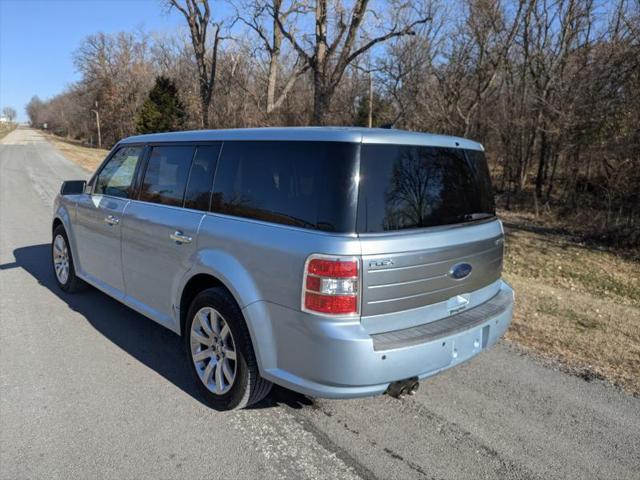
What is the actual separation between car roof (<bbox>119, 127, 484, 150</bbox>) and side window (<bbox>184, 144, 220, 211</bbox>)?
0.10m

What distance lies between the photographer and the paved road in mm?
2779

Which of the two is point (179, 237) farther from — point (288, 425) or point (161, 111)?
point (161, 111)

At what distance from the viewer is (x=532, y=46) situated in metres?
17.4

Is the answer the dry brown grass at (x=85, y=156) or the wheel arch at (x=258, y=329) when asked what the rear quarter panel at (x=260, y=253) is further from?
the dry brown grass at (x=85, y=156)

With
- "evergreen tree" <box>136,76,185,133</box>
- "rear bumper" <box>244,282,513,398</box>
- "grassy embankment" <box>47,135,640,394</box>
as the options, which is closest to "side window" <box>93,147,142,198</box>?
"rear bumper" <box>244,282,513,398</box>

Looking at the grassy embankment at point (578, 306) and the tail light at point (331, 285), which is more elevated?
the tail light at point (331, 285)

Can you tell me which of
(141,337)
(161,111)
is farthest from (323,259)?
(161,111)

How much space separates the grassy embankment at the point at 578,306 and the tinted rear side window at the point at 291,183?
2.76 m

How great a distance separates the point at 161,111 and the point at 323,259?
32.9 metres

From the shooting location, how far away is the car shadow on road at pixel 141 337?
3.59 meters

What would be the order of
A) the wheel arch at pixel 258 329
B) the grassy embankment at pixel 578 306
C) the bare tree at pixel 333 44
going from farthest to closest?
the bare tree at pixel 333 44
the grassy embankment at pixel 578 306
the wheel arch at pixel 258 329

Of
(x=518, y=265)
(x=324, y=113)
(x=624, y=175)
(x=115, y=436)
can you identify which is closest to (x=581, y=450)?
(x=115, y=436)

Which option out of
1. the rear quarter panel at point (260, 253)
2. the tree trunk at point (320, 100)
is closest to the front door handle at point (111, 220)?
the rear quarter panel at point (260, 253)

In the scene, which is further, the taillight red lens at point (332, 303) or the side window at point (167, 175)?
the side window at point (167, 175)
